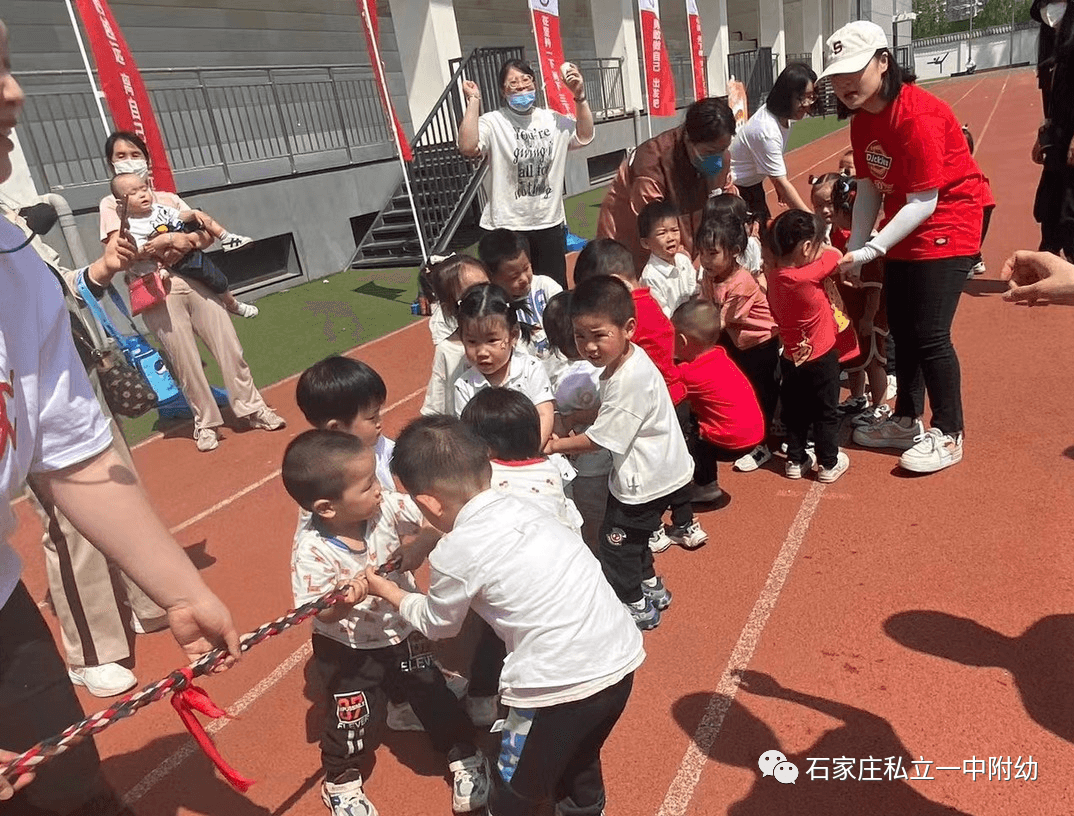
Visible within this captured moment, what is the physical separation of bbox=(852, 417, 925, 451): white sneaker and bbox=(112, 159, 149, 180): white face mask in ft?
15.9

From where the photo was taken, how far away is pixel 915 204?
11.7ft

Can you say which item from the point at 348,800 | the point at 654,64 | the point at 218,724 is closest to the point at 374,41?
the point at 654,64

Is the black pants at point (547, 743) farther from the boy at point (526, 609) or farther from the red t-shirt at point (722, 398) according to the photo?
the red t-shirt at point (722, 398)

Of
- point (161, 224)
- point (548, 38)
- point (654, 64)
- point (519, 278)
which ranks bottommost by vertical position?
point (519, 278)

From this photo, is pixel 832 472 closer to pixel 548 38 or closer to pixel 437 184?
pixel 548 38

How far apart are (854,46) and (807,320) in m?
1.30

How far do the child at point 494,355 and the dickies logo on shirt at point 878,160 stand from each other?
6.57 feet

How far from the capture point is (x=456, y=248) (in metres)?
13.0

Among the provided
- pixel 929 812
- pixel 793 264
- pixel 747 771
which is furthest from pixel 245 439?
pixel 929 812

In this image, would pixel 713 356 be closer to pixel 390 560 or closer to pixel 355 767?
pixel 390 560

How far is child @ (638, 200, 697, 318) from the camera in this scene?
4.33m

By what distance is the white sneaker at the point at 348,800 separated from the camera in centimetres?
243

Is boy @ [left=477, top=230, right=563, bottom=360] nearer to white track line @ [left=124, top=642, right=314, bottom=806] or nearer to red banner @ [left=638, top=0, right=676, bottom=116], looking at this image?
white track line @ [left=124, top=642, right=314, bottom=806]

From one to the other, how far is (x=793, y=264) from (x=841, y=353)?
0.75 metres
